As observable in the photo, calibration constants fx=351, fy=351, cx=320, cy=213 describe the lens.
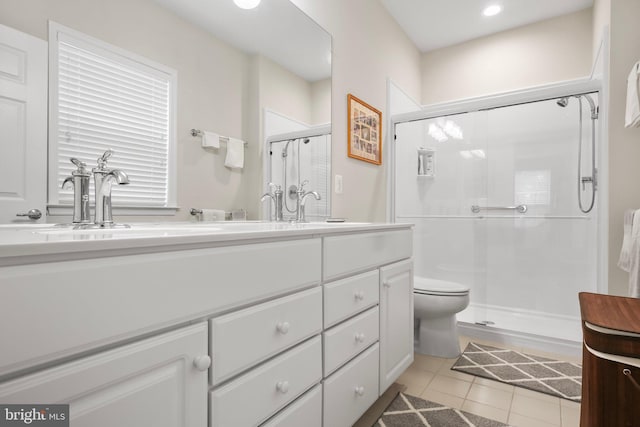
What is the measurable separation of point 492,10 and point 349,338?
2948 mm

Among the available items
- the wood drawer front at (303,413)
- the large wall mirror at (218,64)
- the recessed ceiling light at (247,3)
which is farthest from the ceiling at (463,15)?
the wood drawer front at (303,413)

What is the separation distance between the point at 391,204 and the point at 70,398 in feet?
8.65

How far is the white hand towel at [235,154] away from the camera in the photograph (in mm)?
1550

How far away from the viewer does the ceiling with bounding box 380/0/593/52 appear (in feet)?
9.16

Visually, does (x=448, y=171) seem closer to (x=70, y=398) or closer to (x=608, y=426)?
(x=608, y=426)

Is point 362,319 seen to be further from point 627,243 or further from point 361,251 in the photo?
point 627,243

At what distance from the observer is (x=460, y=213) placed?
3033 mm

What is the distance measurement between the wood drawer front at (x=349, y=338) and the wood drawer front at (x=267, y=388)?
0.05 metres

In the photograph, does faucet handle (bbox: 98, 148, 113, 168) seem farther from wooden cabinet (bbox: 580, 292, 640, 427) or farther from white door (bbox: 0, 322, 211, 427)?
wooden cabinet (bbox: 580, 292, 640, 427)

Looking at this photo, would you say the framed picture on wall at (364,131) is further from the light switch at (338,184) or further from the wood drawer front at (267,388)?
the wood drawer front at (267,388)

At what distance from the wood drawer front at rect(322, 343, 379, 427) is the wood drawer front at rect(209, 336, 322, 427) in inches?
4.6

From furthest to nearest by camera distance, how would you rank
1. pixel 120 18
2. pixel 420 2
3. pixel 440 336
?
pixel 420 2, pixel 440 336, pixel 120 18

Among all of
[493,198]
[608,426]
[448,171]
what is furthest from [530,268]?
[608,426]

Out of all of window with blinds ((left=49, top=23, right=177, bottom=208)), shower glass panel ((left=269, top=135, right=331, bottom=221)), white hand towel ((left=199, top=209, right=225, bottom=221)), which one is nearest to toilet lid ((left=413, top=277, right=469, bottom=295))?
shower glass panel ((left=269, top=135, right=331, bottom=221))
